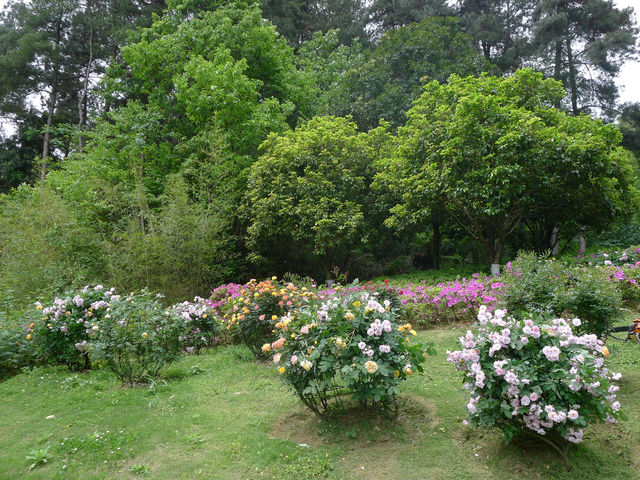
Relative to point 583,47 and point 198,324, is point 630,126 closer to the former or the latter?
point 583,47

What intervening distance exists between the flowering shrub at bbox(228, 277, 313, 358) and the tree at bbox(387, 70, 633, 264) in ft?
17.6

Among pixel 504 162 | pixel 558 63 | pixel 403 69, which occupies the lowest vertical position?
pixel 504 162

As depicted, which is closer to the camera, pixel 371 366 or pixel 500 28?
pixel 371 366

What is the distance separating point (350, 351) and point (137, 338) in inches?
103

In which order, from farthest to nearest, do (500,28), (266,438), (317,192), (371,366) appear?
(500,28) < (317,192) < (266,438) < (371,366)

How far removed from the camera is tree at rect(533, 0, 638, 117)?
1817cm

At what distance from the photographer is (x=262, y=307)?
502 centimetres

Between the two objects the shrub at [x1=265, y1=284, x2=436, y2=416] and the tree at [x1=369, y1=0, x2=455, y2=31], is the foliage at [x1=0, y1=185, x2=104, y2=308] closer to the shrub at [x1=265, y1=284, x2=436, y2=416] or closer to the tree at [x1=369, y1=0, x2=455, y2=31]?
the shrub at [x1=265, y1=284, x2=436, y2=416]

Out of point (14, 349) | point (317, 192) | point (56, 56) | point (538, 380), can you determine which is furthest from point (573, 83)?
point (56, 56)

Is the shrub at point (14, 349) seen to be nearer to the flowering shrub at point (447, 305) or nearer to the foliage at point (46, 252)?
the foliage at point (46, 252)

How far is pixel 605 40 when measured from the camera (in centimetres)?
1770

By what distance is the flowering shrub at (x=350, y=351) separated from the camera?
2793mm

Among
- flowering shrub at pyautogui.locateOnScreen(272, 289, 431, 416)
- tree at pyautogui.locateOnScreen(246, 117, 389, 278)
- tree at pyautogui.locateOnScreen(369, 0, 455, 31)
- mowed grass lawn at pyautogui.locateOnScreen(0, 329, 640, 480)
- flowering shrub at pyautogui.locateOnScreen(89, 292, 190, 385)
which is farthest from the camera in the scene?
tree at pyautogui.locateOnScreen(369, 0, 455, 31)

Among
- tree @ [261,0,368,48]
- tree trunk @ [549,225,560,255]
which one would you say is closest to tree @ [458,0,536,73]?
tree @ [261,0,368,48]
